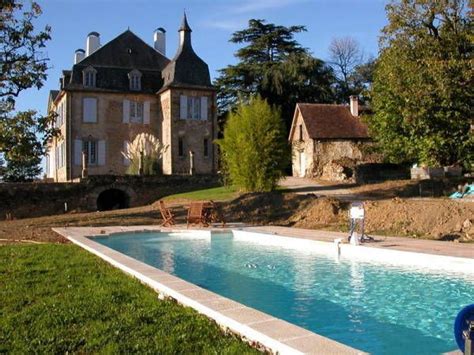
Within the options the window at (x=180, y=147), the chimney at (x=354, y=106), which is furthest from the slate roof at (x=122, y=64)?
the chimney at (x=354, y=106)

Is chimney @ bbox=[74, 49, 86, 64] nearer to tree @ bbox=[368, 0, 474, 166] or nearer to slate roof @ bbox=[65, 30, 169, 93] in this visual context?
slate roof @ bbox=[65, 30, 169, 93]

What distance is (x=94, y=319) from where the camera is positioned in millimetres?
5016

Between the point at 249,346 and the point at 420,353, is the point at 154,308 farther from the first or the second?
the point at 420,353

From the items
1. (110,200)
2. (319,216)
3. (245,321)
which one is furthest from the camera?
(110,200)

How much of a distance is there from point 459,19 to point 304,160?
59.8 ft

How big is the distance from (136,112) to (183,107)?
139 inches

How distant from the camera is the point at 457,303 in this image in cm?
680

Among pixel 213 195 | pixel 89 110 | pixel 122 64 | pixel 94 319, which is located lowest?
pixel 94 319

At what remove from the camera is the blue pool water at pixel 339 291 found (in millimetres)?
5469

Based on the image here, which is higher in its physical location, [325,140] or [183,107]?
[183,107]

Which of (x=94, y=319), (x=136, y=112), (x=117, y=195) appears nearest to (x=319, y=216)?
(x=94, y=319)

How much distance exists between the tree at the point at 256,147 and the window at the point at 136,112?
15.8m

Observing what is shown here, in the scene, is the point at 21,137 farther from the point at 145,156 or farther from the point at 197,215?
the point at 145,156

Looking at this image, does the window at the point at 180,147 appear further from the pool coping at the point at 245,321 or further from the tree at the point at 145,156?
the pool coping at the point at 245,321
